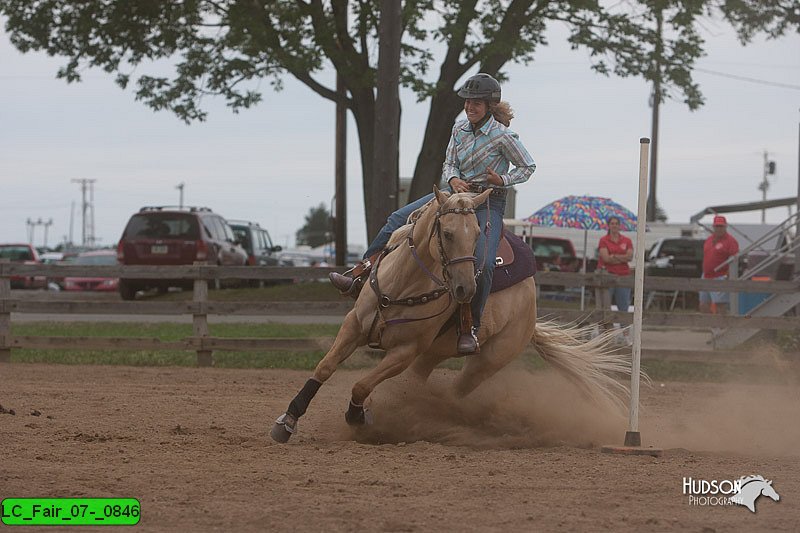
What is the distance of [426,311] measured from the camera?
8.10 meters

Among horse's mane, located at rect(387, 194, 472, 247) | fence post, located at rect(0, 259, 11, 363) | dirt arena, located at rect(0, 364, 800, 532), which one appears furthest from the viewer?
fence post, located at rect(0, 259, 11, 363)

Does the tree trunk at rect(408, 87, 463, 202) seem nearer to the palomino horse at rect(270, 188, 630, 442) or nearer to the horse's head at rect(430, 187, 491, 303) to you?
the palomino horse at rect(270, 188, 630, 442)

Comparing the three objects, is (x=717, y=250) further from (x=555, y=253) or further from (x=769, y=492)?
(x=555, y=253)

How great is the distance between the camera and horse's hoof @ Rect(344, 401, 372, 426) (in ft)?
27.6

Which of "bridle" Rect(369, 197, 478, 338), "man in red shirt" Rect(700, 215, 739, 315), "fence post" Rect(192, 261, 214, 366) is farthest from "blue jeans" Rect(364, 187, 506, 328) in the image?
"man in red shirt" Rect(700, 215, 739, 315)

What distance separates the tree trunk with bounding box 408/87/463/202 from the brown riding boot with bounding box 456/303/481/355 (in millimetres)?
13068

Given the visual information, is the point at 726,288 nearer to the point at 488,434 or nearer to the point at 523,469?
the point at 488,434

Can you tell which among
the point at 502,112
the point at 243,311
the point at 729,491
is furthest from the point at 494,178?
the point at 243,311

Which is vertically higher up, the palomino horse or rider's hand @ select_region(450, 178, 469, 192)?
rider's hand @ select_region(450, 178, 469, 192)

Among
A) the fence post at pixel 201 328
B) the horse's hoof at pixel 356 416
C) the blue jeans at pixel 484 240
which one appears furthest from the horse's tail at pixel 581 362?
the fence post at pixel 201 328

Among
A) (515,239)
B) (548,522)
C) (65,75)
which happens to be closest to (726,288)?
(515,239)

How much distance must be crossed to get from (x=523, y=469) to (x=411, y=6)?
1366cm

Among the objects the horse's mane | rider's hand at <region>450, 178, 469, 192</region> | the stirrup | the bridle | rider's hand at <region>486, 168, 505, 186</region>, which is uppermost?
rider's hand at <region>486, 168, 505, 186</region>

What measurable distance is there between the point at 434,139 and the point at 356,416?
46.1 feet
